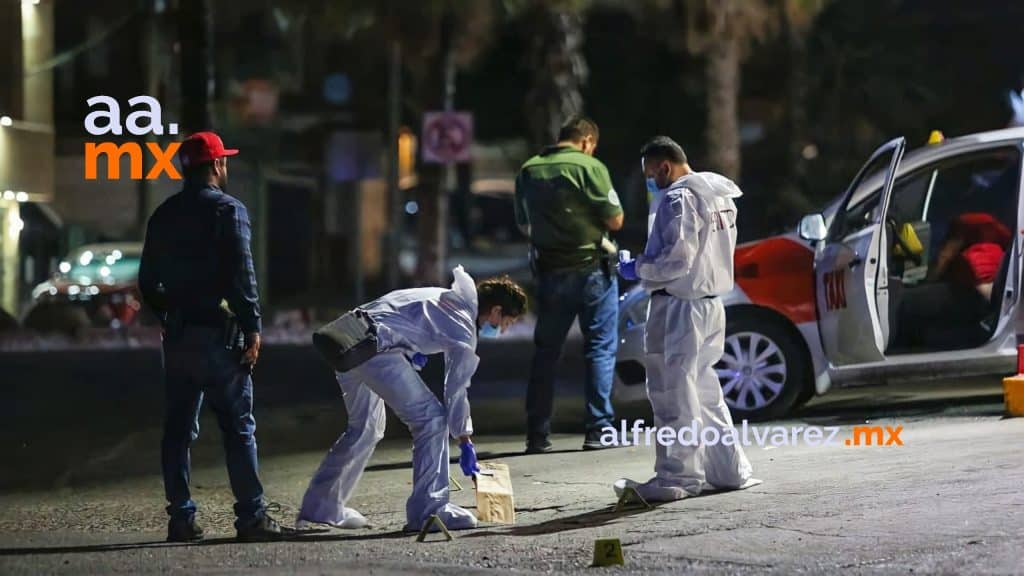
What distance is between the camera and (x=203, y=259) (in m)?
7.88

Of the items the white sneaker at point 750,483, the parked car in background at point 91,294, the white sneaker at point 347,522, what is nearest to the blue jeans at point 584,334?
the white sneaker at point 750,483

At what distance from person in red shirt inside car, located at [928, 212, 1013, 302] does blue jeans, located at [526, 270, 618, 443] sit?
254 cm

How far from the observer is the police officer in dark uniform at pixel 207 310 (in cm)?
787

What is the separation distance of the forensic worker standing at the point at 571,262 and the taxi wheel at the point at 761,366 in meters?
1.07

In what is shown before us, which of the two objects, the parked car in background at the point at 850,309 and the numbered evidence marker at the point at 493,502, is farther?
the parked car in background at the point at 850,309

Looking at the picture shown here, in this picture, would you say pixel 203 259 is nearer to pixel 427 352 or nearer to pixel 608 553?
pixel 427 352

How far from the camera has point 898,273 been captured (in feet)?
37.8

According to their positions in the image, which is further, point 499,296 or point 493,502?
point 493,502

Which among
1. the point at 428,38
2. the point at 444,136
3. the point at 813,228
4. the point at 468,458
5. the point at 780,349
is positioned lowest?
the point at 468,458

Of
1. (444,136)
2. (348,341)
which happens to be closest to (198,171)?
(348,341)

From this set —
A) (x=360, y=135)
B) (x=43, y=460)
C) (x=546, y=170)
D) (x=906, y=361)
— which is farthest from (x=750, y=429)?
(x=360, y=135)

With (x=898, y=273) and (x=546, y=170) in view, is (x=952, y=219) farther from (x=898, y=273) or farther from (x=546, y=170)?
(x=546, y=170)

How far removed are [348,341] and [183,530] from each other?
1.16 metres

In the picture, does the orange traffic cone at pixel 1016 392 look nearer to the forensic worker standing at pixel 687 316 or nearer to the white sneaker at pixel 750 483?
the white sneaker at pixel 750 483
